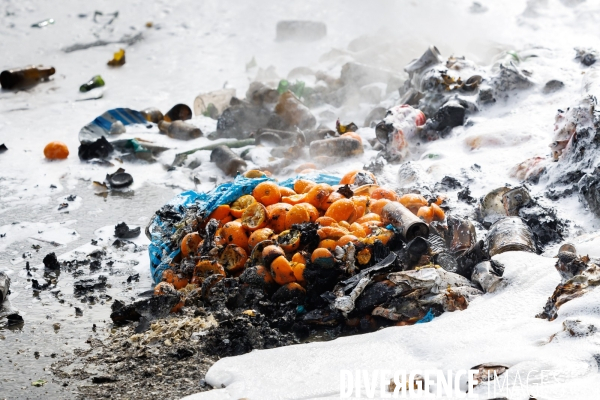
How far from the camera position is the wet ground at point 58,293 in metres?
4.51

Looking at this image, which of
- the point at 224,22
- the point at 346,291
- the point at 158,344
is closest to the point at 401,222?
the point at 346,291

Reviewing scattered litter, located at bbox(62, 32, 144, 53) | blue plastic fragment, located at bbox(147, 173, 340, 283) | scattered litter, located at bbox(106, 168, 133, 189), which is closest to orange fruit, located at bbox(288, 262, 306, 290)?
blue plastic fragment, located at bbox(147, 173, 340, 283)

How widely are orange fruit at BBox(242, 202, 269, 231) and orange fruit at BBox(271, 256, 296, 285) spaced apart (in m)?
0.56

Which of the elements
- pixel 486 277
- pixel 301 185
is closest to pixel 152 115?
pixel 301 185

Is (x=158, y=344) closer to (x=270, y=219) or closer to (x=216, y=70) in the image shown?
(x=270, y=219)

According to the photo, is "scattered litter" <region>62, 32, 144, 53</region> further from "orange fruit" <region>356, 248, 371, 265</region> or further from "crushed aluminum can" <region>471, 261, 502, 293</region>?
"crushed aluminum can" <region>471, 261, 502, 293</region>

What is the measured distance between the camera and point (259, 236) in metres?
5.40

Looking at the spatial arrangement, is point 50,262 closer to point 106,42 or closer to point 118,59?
point 118,59

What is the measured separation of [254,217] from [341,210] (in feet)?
2.48

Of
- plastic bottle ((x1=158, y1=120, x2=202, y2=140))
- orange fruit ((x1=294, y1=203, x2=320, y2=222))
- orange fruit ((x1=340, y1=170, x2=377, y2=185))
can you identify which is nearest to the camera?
orange fruit ((x1=294, y1=203, x2=320, y2=222))

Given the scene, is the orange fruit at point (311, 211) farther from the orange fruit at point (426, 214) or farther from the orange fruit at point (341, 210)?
the orange fruit at point (426, 214)

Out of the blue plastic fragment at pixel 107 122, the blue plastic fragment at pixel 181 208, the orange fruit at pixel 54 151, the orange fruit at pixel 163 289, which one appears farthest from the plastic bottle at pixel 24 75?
the orange fruit at pixel 163 289

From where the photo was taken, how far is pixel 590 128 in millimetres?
6262

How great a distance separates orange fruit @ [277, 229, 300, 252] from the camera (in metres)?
5.27
